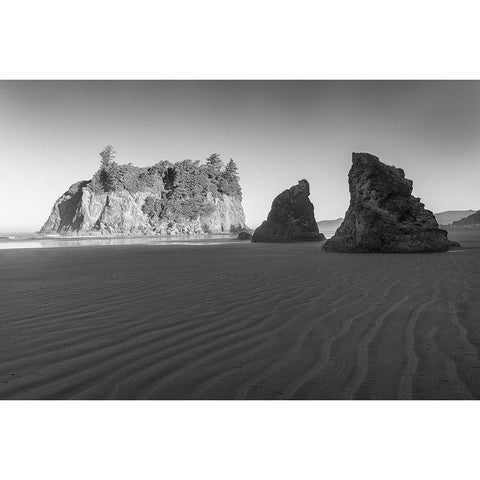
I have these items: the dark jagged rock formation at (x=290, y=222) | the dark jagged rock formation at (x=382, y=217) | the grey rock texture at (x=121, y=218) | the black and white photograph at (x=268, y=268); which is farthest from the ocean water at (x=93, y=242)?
the dark jagged rock formation at (x=382, y=217)

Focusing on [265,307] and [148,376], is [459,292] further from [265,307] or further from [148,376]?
[148,376]

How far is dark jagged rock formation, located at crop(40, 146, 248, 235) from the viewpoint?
26.1 meters

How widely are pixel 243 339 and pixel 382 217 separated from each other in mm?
9102

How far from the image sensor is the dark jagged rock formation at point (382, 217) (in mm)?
11148

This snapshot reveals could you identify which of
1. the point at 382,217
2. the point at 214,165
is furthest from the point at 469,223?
the point at 214,165

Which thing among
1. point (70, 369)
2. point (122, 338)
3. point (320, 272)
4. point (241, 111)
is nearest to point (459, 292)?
point (320, 272)

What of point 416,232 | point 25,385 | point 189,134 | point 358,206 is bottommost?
point 25,385

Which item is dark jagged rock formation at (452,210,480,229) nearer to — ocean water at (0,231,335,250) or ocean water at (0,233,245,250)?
ocean water at (0,231,335,250)

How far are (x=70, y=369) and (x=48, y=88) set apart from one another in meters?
7.37

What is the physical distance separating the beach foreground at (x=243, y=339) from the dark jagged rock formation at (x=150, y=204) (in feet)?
50.6

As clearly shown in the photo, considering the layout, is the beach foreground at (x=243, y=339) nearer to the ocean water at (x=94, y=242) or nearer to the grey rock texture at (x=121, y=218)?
the ocean water at (x=94, y=242)

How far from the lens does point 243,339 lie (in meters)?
3.26

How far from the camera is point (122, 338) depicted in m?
3.29

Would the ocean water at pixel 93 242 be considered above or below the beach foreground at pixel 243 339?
above
